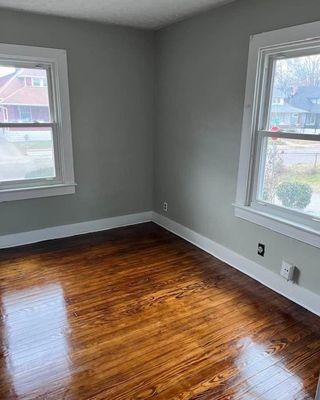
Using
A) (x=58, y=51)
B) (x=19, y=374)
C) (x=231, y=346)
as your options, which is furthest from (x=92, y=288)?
(x=58, y=51)

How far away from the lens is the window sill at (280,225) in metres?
2.29

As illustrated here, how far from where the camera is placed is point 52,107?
132 inches

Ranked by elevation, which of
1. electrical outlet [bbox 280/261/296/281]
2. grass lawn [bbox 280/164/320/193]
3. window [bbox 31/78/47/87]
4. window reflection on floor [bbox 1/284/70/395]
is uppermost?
window [bbox 31/78/47/87]

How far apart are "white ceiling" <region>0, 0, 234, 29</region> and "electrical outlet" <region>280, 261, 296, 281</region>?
2215 millimetres

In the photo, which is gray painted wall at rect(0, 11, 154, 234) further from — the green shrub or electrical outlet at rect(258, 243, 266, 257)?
the green shrub

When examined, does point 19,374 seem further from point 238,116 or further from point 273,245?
point 238,116

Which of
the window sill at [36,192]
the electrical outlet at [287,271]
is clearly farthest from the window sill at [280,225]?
the window sill at [36,192]

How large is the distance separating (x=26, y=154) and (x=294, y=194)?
8.60ft

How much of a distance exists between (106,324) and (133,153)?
226 cm

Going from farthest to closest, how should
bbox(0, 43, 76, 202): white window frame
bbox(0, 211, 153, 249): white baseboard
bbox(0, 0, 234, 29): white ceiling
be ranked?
bbox(0, 211, 153, 249): white baseboard, bbox(0, 43, 76, 202): white window frame, bbox(0, 0, 234, 29): white ceiling

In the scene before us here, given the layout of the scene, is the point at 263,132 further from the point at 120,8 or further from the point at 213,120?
the point at 120,8

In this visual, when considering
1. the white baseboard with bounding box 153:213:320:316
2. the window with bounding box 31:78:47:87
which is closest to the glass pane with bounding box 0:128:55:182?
the window with bounding box 31:78:47:87

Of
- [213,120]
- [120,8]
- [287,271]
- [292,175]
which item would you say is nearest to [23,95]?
[120,8]

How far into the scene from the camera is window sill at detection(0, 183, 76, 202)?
10.7 ft
